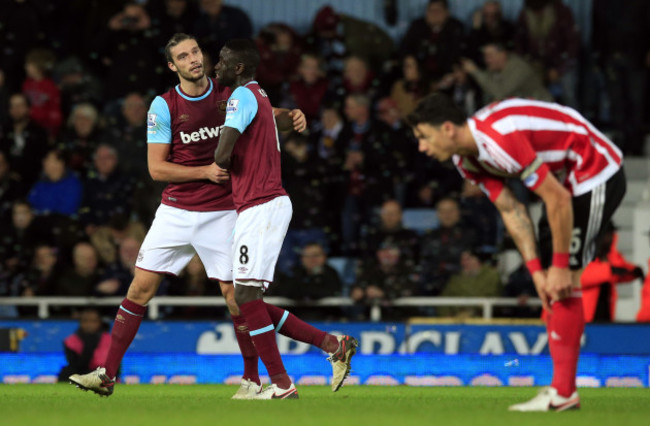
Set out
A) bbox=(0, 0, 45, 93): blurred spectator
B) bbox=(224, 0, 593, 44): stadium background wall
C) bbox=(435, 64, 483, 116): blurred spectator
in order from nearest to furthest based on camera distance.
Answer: bbox=(435, 64, 483, 116): blurred spectator
bbox=(0, 0, 45, 93): blurred spectator
bbox=(224, 0, 593, 44): stadium background wall

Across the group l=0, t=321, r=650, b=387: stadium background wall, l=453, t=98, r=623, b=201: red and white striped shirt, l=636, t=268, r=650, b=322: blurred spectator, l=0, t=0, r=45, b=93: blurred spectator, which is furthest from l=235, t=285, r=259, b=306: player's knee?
l=0, t=0, r=45, b=93: blurred spectator

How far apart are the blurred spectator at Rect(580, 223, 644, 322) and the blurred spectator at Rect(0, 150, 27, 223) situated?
6.40m

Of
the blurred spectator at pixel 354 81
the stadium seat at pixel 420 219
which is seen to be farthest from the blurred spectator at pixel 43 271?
the stadium seat at pixel 420 219

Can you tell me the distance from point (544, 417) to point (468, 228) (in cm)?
704

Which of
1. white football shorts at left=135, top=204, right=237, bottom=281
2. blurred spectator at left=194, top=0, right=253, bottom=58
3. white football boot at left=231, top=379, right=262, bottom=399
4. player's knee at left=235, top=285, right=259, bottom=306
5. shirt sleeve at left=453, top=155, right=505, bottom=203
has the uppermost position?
blurred spectator at left=194, top=0, right=253, bottom=58

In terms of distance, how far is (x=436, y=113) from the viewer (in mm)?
5844

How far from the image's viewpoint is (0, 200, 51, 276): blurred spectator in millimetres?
12875

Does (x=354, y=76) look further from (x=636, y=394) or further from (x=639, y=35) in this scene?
(x=636, y=394)

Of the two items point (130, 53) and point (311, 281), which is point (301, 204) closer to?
point (311, 281)

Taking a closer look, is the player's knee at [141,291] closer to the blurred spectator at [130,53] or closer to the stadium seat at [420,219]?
the stadium seat at [420,219]

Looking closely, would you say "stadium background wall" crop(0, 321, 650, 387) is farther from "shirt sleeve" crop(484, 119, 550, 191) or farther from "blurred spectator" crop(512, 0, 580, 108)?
"blurred spectator" crop(512, 0, 580, 108)

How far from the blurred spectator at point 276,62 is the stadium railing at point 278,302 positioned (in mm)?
3170

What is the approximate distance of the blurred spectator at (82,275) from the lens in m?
12.3

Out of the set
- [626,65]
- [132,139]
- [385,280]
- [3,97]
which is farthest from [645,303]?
[3,97]
